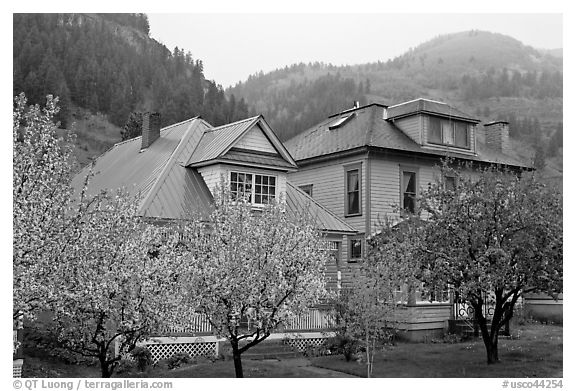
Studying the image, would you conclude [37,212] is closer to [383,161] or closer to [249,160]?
[249,160]

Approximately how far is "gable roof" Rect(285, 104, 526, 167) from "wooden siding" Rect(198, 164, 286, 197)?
12.3 ft

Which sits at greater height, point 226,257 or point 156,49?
point 156,49

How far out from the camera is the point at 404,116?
2720 centimetres

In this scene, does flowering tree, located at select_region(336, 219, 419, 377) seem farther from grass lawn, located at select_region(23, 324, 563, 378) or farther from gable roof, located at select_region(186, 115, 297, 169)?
gable roof, located at select_region(186, 115, 297, 169)

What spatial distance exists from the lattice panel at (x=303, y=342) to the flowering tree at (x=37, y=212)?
9596 mm

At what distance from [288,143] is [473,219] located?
1421cm

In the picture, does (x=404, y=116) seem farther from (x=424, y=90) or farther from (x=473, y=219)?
(x=424, y=90)

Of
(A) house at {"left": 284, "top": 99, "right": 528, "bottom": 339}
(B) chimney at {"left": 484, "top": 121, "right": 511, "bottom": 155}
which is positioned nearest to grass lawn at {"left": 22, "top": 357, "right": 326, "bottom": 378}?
(A) house at {"left": 284, "top": 99, "right": 528, "bottom": 339}

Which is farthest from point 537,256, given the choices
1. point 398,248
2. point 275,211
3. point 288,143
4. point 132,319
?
point 288,143

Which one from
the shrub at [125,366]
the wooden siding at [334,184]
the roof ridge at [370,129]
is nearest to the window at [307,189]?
the wooden siding at [334,184]

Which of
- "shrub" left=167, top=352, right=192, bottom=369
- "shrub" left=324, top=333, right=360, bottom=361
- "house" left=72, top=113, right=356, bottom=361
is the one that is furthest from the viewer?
"house" left=72, top=113, right=356, bottom=361

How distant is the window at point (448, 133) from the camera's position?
89.0 ft

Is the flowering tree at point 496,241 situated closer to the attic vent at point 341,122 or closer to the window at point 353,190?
the window at point 353,190

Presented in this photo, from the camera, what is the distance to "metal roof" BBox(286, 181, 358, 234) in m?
23.8
